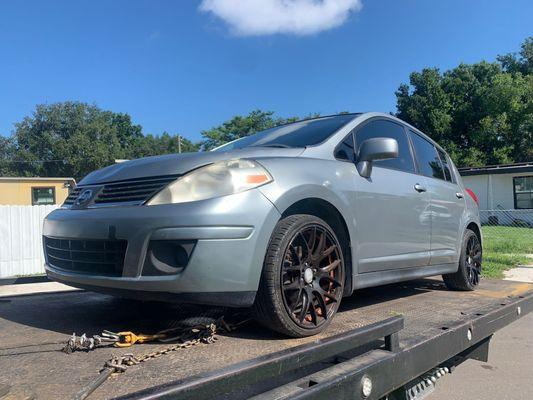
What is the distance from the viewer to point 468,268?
480 centimetres

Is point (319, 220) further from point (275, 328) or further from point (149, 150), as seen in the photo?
point (149, 150)

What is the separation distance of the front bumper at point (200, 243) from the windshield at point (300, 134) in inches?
41.9

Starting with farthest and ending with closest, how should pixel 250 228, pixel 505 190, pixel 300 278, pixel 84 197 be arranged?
pixel 505 190
pixel 84 197
pixel 300 278
pixel 250 228

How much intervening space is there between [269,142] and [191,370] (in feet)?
6.73

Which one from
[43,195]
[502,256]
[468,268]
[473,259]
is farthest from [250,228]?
[43,195]

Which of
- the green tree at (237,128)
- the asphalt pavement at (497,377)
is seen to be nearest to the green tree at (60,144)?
the green tree at (237,128)

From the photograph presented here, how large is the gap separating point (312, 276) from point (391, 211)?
3.43 feet

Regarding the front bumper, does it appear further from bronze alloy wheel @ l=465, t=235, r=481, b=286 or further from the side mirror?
bronze alloy wheel @ l=465, t=235, r=481, b=286

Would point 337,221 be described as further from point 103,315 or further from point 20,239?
point 20,239

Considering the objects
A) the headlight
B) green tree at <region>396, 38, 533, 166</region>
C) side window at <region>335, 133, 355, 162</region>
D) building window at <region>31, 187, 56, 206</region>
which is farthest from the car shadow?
green tree at <region>396, 38, 533, 166</region>

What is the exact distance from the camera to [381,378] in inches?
91.6

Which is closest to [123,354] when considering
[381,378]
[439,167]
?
[381,378]

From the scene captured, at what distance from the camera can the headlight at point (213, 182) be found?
8.20 ft

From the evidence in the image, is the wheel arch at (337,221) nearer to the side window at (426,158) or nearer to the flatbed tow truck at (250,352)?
the flatbed tow truck at (250,352)
